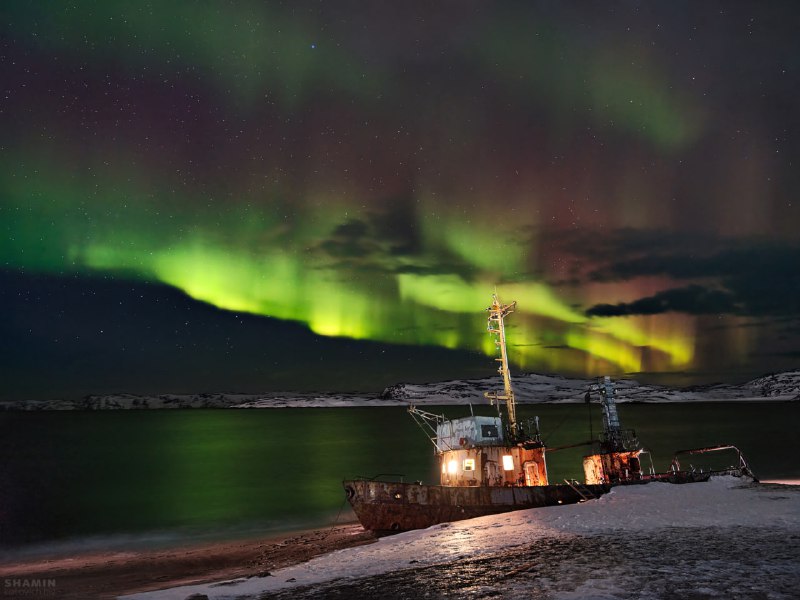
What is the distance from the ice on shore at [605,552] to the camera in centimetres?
1214

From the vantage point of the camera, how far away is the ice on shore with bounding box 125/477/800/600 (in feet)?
39.8

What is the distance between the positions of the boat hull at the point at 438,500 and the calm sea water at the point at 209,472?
643 inches

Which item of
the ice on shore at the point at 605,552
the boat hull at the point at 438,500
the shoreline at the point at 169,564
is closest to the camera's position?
the ice on shore at the point at 605,552

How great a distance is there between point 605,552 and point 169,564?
952 inches

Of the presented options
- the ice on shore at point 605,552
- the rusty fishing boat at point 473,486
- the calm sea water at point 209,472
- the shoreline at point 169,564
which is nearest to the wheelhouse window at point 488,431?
the rusty fishing boat at point 473,486

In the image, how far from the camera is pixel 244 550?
32656 mm

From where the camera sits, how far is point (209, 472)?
293 feet

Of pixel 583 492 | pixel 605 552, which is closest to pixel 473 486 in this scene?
pixel 583 492

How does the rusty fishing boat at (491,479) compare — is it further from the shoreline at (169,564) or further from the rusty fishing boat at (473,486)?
the shoreline at (169,564)

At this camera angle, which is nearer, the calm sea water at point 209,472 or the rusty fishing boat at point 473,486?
the rusty fishing boat at point 473,486

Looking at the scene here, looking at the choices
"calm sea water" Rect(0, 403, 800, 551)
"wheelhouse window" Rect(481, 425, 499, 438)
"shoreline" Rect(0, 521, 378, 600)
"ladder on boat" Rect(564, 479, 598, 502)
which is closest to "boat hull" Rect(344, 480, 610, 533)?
"ladder on boat" Rect(564, 479, 598, 502)

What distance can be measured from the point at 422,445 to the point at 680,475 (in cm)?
10074

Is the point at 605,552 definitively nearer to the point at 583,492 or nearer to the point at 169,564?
the point at 583,492

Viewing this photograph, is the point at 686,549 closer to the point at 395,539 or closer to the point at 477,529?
the point at 477,529
